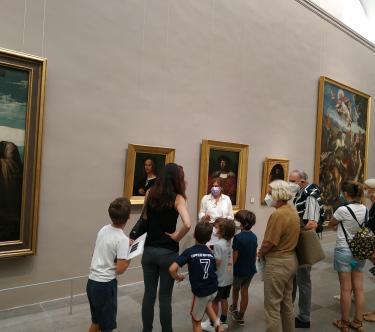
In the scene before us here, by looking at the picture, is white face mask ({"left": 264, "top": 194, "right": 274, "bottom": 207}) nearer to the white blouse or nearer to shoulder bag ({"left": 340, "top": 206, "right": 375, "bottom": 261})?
shoulder bag ({"left": 340, "top": 206, "right": 375, "bottom": 261})

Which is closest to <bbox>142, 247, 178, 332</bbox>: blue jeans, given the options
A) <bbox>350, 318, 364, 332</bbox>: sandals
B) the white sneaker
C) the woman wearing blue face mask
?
the white sneaker

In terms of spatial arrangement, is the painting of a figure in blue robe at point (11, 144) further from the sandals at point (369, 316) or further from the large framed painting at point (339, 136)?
the large framed painting at point (339, 136)

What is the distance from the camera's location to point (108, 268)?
3537mm

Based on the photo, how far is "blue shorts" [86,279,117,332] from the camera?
352 centimetres

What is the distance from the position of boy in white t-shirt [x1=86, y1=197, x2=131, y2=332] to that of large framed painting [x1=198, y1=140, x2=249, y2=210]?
3.76 m

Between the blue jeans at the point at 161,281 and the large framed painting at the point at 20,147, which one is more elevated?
the large framed painting at the point at 20,147

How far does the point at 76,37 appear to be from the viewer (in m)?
5.44

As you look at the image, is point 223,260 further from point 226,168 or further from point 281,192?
point 226,168

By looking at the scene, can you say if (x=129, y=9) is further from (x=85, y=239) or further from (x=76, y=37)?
(x=85, y=239)

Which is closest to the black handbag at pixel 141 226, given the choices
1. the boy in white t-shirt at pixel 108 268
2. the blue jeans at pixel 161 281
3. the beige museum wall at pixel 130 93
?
the blue jeans at pixel 161 281

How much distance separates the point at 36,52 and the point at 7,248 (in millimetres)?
2780

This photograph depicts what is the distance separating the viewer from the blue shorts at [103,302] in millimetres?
3520

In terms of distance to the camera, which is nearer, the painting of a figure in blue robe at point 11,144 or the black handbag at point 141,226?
the black handbag at point 141,226

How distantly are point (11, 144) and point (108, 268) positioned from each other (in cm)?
243
